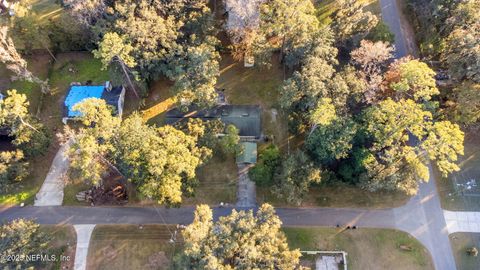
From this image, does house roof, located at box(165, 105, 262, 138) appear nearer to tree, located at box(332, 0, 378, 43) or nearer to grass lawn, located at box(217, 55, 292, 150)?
grass lawn, located at box(217, 55, 292, 150)

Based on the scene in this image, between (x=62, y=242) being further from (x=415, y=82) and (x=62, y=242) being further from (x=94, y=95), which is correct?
(x=415, y=82)

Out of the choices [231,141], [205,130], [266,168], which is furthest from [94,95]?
[266,168]

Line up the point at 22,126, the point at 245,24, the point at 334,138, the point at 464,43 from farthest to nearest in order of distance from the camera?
the point at 245,24, the point at 464,43, the point at 22,126, the point at 334,138

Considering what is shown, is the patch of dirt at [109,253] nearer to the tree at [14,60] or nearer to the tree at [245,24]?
the tree at [14,60]

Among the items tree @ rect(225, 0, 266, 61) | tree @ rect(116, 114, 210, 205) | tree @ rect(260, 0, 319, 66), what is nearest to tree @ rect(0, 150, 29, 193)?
tree @ rect(116, 114, 210, 205)

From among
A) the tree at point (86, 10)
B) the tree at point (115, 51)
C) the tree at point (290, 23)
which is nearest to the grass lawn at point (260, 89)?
the tree at point (290, 23)

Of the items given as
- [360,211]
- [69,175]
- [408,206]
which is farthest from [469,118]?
[69,175]
